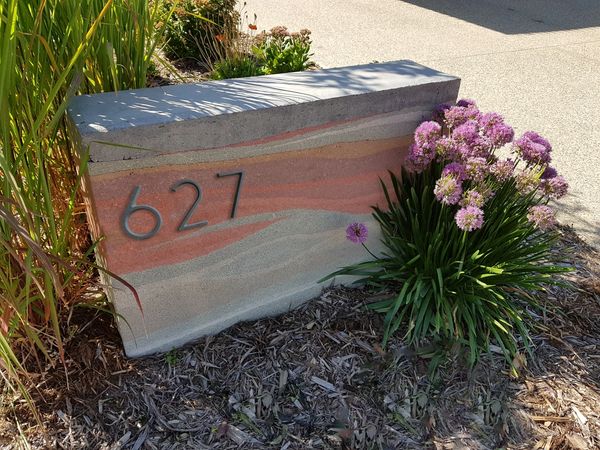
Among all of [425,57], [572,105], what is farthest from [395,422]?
[425,57]

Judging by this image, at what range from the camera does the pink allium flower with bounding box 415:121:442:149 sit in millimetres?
2486

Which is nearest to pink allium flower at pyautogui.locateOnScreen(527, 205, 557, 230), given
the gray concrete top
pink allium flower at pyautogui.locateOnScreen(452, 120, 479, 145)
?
pink allium flower at pyautogui.locateOnScreen(452, 120, 479, 145)

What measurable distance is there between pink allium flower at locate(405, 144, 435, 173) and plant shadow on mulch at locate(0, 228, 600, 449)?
0.75 meters

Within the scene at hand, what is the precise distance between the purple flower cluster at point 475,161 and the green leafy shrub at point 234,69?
2.38m

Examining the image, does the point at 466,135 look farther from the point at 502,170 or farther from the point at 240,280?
the point at 240,280

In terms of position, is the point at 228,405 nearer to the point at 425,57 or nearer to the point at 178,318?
the point at 178,318

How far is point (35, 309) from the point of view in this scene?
2.12 m

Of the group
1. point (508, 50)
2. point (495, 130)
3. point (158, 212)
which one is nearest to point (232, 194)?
point (158, 212)

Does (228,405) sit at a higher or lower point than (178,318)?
lower

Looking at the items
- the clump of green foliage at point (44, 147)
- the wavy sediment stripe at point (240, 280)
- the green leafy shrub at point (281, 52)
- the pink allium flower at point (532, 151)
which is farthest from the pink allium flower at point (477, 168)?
the green leafy shrub at point (281, 52)

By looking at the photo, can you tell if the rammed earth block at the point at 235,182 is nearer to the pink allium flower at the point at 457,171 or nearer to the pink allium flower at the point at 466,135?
the pink allium flower at the point at 466,135

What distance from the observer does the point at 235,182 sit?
7.64 feet

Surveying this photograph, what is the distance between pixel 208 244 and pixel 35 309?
0.72 m

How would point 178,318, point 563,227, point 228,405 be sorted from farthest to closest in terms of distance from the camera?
point 563,227, point 178,318, point 228,405
